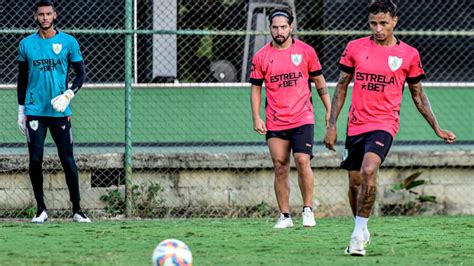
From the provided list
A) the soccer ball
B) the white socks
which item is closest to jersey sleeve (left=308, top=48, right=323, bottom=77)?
the white socks

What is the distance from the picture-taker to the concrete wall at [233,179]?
1480 cm

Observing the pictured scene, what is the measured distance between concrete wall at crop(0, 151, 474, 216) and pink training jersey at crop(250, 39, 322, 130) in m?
2.94

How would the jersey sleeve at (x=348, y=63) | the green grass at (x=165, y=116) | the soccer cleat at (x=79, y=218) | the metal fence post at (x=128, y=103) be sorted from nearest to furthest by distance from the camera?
the jersey sleeve at (x=348, y=63), the soccer cleat at (x=79, y=218), the metal fence post at (x=128, y=103), the green grass at (x=165, y=116)

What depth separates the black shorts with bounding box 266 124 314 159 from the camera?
12.2 metres

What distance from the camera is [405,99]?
16984 mm

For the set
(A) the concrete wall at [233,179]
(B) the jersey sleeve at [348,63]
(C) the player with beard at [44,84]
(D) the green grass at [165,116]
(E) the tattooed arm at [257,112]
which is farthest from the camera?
(D) the green grass at [165,116]

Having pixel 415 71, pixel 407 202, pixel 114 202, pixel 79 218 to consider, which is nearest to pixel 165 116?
pixel 114 202

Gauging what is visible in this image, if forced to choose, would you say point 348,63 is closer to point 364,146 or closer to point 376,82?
point 376,82

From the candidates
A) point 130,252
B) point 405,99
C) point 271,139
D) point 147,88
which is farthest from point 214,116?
point 130,252

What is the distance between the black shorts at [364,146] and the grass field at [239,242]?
0.74m

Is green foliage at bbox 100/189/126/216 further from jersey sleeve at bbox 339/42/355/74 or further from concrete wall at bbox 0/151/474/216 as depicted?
Answer: jersey sleeve at bbox 339/42/355/74

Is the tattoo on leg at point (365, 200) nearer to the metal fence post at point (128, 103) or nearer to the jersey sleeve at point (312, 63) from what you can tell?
the jersey sleeve at point (312, 63)

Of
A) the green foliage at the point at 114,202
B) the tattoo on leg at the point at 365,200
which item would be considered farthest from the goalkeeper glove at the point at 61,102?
the tattoo on leg at the point at 365,200

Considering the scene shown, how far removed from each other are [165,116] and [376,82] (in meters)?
6.48
